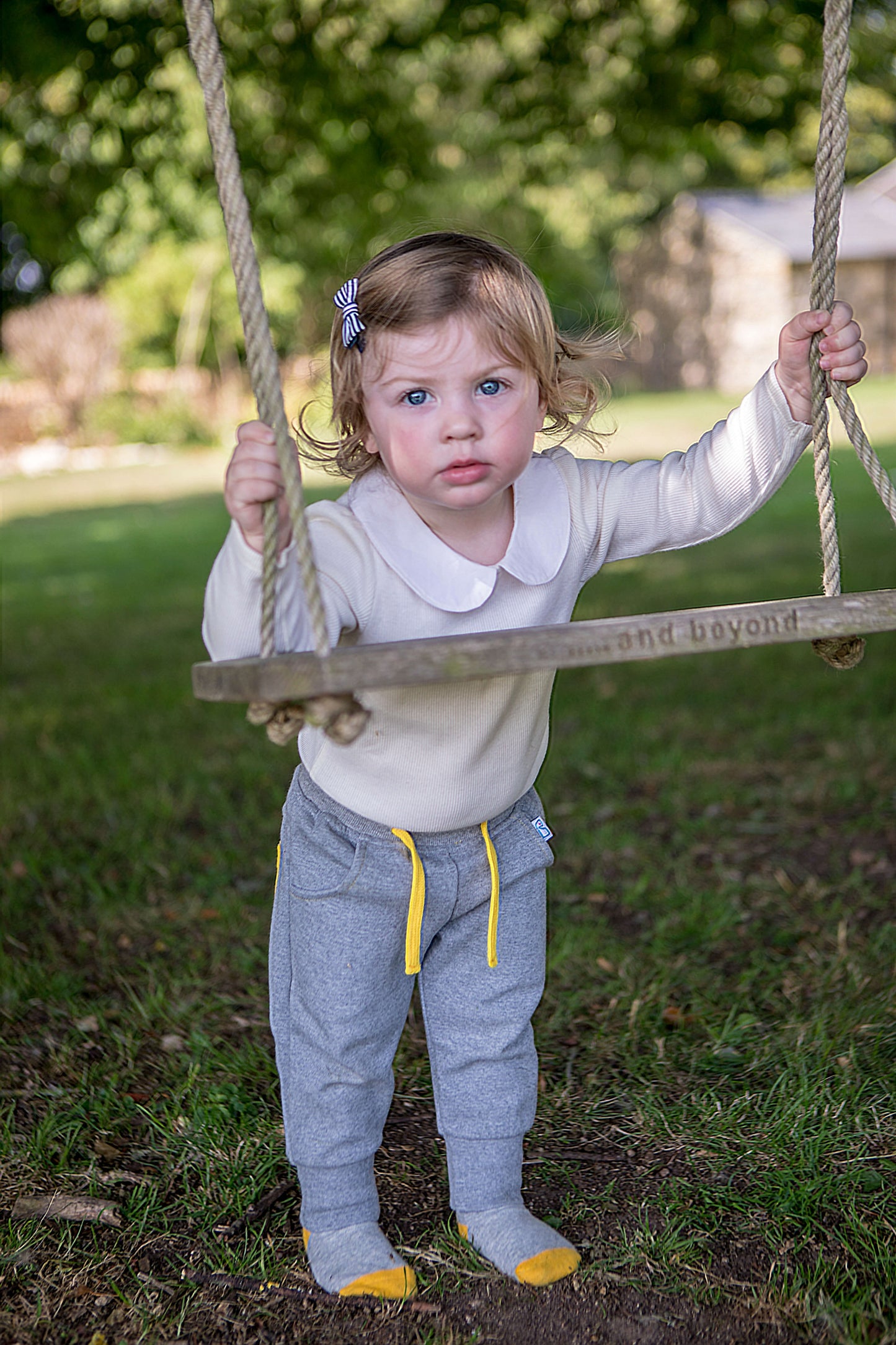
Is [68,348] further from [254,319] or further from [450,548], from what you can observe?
[254,319]

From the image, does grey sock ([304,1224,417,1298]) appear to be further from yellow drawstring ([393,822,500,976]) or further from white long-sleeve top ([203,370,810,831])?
white long-sleeve top ([203,370,810,831])

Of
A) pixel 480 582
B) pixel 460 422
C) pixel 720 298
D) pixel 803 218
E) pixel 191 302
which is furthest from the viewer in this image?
pixel 720 298

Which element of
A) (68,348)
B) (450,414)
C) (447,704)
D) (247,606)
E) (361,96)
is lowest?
(447,704)

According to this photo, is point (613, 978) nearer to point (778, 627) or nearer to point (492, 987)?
point (492, 987)

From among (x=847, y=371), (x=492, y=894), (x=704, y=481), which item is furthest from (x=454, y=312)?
Result: (x=492, y=894)

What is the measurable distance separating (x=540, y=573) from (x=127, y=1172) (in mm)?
1413

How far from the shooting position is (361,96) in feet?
21.8

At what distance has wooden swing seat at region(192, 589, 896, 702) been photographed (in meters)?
1.63

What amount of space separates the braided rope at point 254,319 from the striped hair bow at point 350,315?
27cm

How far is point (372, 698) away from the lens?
81.6 inches

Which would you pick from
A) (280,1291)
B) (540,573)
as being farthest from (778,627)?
(280,1291)

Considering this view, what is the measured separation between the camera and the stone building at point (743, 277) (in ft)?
110

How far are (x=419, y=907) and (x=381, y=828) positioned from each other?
14cm

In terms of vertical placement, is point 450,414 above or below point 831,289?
below
